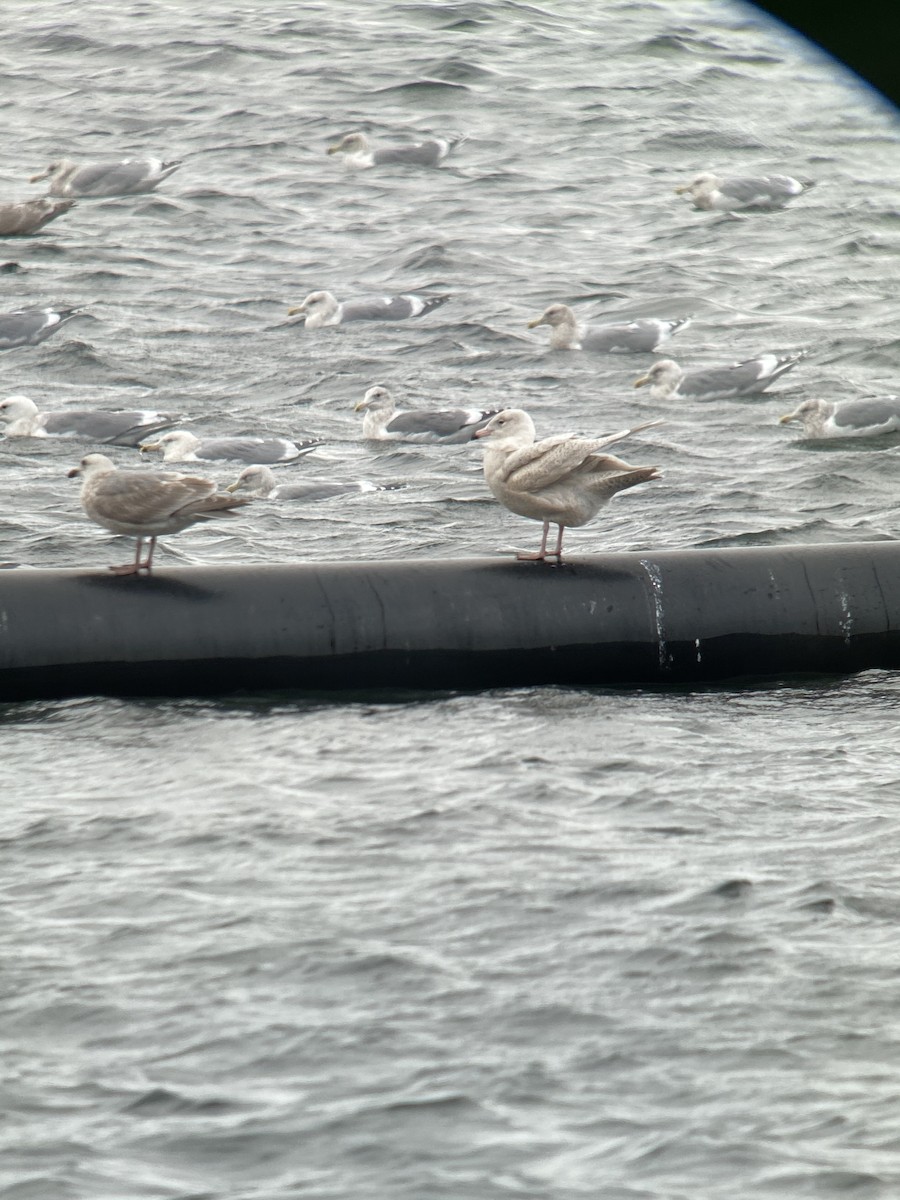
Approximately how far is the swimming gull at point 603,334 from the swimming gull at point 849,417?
2.95 metres

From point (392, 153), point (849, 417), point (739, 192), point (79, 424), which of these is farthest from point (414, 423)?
point (392, 153)

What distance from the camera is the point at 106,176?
2159cm

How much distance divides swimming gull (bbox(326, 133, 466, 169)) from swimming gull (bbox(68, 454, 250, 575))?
1576cm

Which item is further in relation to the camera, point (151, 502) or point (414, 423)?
point (414, 423)

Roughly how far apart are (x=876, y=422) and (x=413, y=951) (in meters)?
9.99

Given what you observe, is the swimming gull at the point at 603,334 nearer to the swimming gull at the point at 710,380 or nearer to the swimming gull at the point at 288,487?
the swimming gull at the point at 710,380

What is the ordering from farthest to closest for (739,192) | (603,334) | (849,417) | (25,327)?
(739,192) → (603,334) → (25,327) → (849,417)

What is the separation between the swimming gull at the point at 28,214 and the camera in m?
20.1

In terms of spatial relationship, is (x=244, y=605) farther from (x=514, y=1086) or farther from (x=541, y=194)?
(x=541, y=194)

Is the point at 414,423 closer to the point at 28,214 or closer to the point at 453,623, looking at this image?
the point at 453,623

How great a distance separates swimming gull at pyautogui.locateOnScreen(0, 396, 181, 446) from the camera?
1330cm

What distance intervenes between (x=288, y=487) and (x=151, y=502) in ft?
Result: 14.0

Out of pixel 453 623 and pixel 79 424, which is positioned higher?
pixel 453 623

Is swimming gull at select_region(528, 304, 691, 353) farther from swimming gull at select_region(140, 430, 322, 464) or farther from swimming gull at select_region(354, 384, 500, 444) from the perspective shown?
swimming gull at select_region(140, 430, 322, 464)
